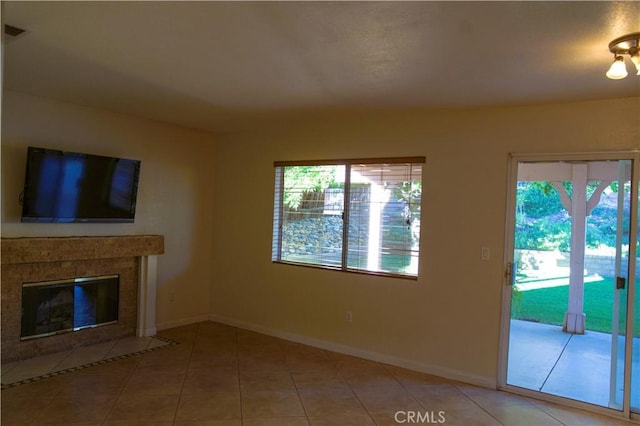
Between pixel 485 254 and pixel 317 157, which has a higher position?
pixel 317 157

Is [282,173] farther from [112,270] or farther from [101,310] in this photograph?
[101,310]

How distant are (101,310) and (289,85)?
10.4 ft

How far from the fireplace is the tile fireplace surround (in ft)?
0.18

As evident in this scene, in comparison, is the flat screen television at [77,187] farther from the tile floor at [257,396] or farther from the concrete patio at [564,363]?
the concrete patio at [564,363]

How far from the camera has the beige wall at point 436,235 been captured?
3555mm

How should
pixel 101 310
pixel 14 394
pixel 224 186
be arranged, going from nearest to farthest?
pixel 14 394 → pixel 101 310 → pixel 224 186

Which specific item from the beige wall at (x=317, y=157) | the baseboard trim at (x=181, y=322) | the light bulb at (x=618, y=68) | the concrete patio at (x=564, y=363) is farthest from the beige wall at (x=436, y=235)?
the light bulb at (x=618, y=68)

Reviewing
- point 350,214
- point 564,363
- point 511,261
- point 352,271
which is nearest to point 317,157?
point 350,214

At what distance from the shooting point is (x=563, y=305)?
4102mm

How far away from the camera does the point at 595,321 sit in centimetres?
389

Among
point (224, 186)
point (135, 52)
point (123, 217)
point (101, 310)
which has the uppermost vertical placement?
point (135, 52)

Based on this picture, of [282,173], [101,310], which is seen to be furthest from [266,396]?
[282,173]

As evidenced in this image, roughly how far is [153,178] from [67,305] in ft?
5.33

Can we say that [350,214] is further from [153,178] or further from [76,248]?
[76,248]
